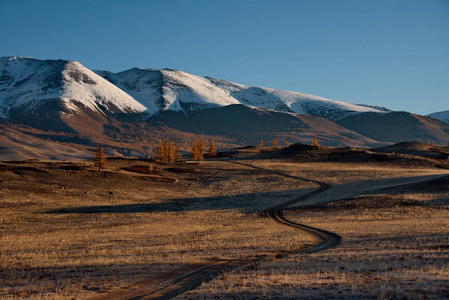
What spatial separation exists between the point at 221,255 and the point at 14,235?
2334cm

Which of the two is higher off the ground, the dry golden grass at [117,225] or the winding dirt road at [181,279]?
the winding dirt road at [181,279]

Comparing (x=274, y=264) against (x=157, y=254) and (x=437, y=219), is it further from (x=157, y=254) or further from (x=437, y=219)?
(x=437, y=219)

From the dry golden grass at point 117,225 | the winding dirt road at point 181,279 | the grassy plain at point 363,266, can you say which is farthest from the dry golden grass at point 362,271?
the dry golden grass at point 117,225

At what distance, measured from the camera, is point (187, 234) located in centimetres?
3766

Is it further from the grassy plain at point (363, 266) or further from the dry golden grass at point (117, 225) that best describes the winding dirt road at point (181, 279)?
the grassy plain at point (363, 266)

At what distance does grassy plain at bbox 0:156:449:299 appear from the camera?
17859mm

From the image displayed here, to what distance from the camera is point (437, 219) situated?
135ft

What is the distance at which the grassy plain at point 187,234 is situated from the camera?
17.9m

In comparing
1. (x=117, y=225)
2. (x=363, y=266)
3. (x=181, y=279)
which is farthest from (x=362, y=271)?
(x=117, y=225)

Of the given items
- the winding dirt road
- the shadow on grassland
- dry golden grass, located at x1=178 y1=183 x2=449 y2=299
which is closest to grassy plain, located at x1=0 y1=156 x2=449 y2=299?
dry golden grass, located at x1=178 y1=183 x2=449 y2=299

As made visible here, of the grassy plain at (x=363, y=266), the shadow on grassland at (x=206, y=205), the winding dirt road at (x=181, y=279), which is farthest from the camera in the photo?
the shadow on grassland at (x=206, y=205)

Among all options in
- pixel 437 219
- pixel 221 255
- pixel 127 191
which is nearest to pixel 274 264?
pixel 221 255

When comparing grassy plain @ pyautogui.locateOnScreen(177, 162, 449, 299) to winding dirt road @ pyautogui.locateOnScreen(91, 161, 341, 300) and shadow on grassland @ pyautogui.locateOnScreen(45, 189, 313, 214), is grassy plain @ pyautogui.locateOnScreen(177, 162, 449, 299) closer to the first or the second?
winding dirt road @ pyautogui.locateOnScreen(91, 161, 341, 300)

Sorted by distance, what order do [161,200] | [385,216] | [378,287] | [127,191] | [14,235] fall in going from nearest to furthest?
[378,287]
[14,235]
[385,216]
[161,200]
[127,191]
